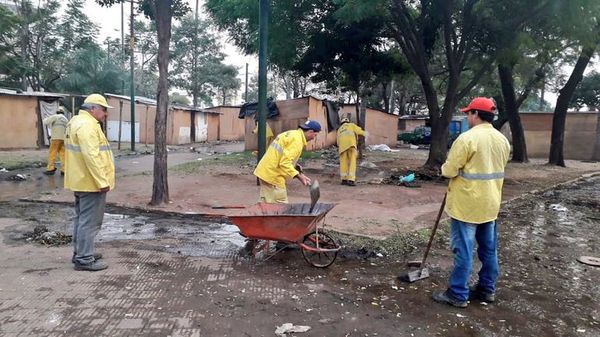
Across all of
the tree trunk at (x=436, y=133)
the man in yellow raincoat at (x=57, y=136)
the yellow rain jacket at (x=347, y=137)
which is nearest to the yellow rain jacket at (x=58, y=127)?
the man in yellow raincoat at (x=57, y=136)

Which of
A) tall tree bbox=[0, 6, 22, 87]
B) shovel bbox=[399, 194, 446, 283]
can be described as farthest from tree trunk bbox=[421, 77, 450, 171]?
tall tree bbox=[0, 6, 22, 87]

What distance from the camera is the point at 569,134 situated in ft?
81.7

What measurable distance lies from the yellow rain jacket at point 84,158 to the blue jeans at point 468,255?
11.6ft

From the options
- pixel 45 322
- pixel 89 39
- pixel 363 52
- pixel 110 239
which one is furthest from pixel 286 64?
pixel 89 39

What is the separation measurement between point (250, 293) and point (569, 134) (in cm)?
2568

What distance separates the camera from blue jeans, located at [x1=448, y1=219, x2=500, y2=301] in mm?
4148

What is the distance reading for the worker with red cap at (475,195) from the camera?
4.13 m

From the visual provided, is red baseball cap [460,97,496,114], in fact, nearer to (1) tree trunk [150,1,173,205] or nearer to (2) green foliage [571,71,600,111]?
(1) tree trunk [150,1,173,205]

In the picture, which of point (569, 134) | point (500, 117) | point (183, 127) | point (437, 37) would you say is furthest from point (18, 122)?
point (569, 134)

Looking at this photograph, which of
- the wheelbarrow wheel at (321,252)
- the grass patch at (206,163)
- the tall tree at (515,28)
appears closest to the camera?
the wheelbarrow wheel at (321,252)

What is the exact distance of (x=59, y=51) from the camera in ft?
89.4

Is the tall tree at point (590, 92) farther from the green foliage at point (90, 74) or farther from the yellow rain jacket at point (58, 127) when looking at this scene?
the yellow rain jacket at point (58, 127)

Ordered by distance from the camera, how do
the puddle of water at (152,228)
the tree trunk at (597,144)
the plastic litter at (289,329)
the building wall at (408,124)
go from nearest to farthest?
1. the plastic litter at (289,329)
2. the puddle of water at (152,228)
3. the tree trunk at (597,144)
4. the building wall at (408,124)

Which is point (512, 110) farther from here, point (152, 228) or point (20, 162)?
point (20, 162)
